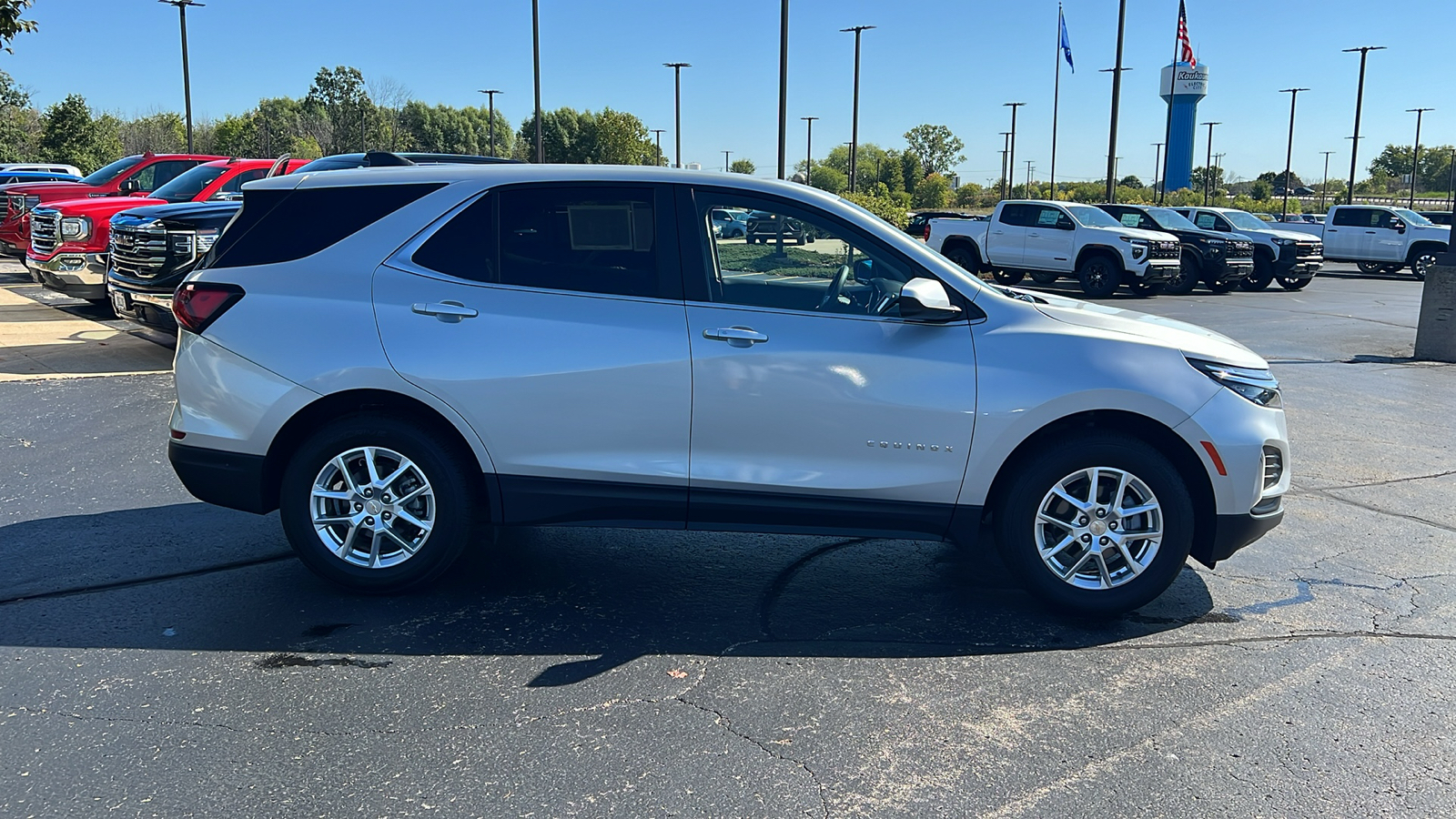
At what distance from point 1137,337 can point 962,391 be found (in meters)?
0.77

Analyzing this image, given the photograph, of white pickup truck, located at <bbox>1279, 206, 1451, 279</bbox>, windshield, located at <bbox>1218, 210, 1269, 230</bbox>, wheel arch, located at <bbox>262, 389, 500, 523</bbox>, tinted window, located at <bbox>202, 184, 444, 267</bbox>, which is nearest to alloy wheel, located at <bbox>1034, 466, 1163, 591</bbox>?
wheel arch, located at <bbox>262, 389, 500, 523</bbox>

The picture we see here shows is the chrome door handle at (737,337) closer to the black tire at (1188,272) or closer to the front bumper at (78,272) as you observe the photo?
the front bumper at (78,272)

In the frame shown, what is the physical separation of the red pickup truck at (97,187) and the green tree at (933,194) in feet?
211

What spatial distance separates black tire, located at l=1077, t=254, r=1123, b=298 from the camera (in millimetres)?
22219

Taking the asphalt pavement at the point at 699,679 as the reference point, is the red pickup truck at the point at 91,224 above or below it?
above

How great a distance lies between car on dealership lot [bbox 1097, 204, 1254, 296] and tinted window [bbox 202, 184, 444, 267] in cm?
2097

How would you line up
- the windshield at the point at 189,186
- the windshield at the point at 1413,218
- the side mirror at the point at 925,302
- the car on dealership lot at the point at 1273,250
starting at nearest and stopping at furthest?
the side mirror at the point at 925,302
the windshield at the point at 189,186
the car on dealership lot at the point at 1273,250
the windshield at the point at 1413,218

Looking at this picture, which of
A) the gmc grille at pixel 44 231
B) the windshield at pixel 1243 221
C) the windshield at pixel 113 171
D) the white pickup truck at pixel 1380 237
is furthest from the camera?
the white pickup truck at pixel 1380 237

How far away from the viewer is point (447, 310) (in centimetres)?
468

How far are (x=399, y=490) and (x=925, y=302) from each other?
7.41 feet

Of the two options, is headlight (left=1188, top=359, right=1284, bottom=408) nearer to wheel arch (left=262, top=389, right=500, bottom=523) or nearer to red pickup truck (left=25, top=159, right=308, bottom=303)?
wheel arch (left=262, top=389, right=500, bottom=523)

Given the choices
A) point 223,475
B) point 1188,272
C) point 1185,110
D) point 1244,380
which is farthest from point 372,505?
point 1185,110

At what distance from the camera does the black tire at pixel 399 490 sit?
4723 mm

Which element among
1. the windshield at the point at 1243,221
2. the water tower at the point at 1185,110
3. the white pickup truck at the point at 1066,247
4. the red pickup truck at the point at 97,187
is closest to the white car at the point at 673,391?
the red pickup truck at the point at 97,187
